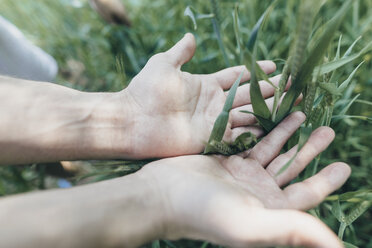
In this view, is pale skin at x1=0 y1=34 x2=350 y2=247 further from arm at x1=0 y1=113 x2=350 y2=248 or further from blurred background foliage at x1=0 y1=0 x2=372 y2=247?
blurred background foliage at x1=0 y1=0 x2=372 y2=247

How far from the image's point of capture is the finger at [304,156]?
2.54 ft

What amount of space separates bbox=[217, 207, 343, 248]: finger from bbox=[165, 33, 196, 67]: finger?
0.56 m

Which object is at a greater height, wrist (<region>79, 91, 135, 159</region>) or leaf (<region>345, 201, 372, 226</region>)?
wrist (<region>79, 91, 135, 159</region>)

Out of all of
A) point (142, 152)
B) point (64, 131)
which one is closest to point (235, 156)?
point (142, 152)

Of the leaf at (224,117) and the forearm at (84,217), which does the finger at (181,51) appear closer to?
the leaf at (224,117)

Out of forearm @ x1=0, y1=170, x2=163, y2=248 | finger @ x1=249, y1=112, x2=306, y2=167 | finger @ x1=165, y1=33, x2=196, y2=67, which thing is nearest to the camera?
forearm @ x1=0, y1=170, x2=163, y2=248

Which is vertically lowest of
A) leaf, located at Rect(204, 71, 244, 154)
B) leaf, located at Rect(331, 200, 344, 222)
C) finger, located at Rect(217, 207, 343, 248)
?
leaf, located at Rect(331, 200, 344, 222)

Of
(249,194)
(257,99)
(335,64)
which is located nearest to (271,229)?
(249,194)

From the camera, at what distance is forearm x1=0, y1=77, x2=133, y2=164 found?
2.92ft

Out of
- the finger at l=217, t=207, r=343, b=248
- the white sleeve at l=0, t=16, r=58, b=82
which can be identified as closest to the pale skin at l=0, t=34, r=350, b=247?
the finger at l=217, t=207, r=343, b=248

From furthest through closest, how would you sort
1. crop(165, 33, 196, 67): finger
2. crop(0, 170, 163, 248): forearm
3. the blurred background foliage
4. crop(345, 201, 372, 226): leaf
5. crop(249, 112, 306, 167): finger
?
the blurred background foliage, crop(165, 33, 196, 67): finger, crop(249, 112, 306, 167): finger, crop(345, 201, 372, 226): leaf, crop(0, 170, 163, 248): forearm

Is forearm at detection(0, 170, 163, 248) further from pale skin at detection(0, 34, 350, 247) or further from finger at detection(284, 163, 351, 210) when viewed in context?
finger at detection(284, 163, 351, 210)

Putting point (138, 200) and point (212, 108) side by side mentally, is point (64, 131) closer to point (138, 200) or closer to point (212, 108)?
point (138, 200)

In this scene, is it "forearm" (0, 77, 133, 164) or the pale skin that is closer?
the pale skin
